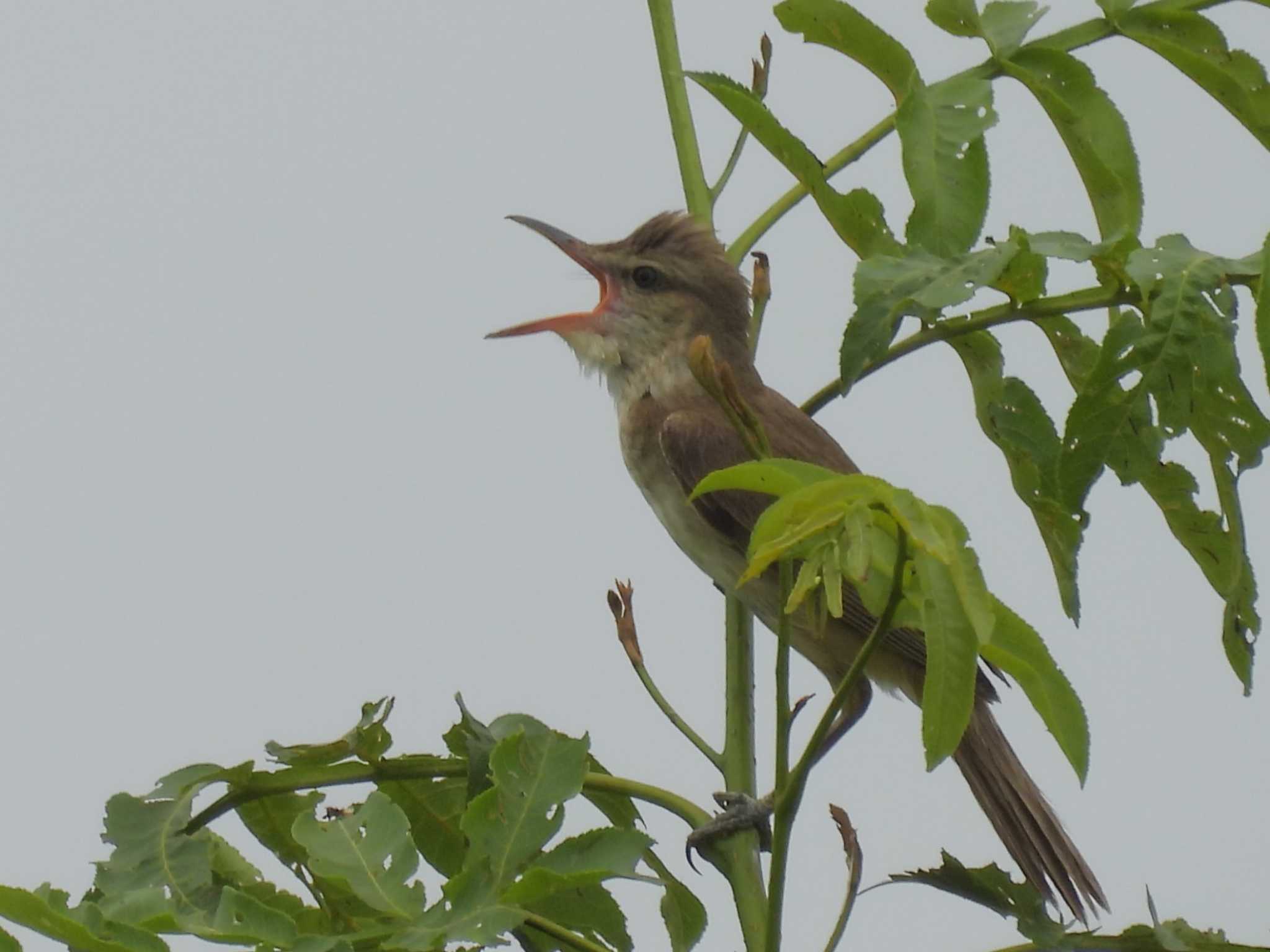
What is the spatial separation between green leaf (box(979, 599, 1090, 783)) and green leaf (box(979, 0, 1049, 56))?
1120 mm

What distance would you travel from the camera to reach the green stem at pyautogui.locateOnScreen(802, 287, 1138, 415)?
2303mm

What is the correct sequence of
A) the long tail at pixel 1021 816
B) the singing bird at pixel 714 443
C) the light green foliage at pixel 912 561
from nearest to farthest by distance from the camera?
the light green foliage at pixel 912 561
the long tail at pixel 1021 816
the singing bird at pixel 714 443

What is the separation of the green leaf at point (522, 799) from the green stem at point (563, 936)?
8 cm

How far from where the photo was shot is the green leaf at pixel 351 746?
2424 millimetres

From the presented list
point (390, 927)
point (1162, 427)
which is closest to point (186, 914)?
point (390, 927)

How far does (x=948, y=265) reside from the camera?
7.07 feet

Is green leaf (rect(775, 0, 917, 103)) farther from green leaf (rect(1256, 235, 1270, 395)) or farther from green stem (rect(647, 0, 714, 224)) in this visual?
green leaf (rect(1256, 235, 1270, 395))

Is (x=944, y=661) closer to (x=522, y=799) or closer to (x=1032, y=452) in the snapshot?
(x=522, y=799)

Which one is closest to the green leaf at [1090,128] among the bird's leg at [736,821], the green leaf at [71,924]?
the bird's leg at [736,821]

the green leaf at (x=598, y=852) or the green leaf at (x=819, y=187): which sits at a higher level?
the green leaf at (x=819, y=187)

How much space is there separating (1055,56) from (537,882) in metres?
1.43

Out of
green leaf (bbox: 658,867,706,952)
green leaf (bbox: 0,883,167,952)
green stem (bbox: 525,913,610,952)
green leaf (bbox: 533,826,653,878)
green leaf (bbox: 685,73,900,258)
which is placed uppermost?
green leaf (bbox: 685,73,900,258)

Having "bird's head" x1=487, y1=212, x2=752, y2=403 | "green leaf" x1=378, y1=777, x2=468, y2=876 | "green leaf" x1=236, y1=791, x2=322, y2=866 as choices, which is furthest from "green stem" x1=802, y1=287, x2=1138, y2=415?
"bird's head" x1=487, y1=212, x2=752, y2=403

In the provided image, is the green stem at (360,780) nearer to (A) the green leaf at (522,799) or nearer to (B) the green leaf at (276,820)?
(B) the green leaf at (276,820)
